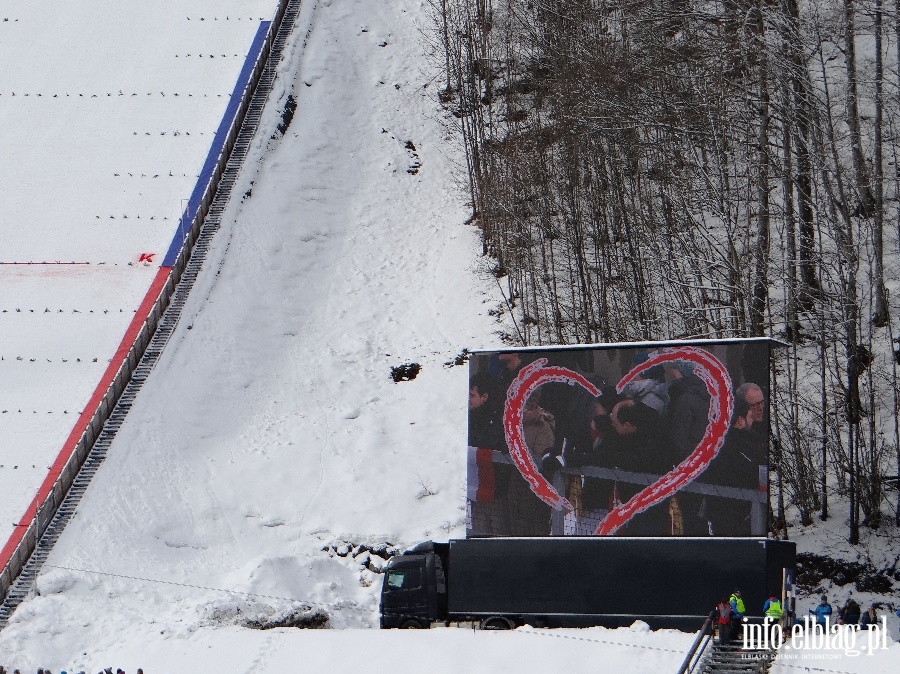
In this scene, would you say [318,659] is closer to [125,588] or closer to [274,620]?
[274,620]

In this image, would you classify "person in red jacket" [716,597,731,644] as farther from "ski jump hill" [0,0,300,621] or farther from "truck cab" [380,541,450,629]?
"ski jump hill" [0,0,300,621]

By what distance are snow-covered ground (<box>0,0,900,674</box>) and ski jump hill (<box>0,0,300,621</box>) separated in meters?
0.34

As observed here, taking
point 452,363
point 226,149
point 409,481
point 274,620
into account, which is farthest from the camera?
point 226,149

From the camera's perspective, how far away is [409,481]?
31.9 meters

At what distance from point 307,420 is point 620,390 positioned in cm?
1248

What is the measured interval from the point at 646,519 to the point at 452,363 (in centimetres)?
1328

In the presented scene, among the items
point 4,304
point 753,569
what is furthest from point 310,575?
point 4,304

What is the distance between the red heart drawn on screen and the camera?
22.8 metres

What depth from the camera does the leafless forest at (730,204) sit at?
2845cm

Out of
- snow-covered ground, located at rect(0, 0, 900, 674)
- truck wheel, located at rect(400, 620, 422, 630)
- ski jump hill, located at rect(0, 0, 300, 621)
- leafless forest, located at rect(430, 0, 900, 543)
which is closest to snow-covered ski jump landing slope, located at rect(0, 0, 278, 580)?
A: ski jump hill, located at rect(0, 0, 300, 621)

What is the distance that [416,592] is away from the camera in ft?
79.7

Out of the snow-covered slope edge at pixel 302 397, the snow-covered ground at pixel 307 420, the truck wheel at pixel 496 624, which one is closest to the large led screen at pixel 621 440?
the truck wheel at pixel 496 624

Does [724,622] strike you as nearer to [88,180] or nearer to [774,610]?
[774,610]

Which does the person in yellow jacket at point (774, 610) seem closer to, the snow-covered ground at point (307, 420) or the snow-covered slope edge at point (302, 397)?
the snow-covered ground at point (307, 420)
